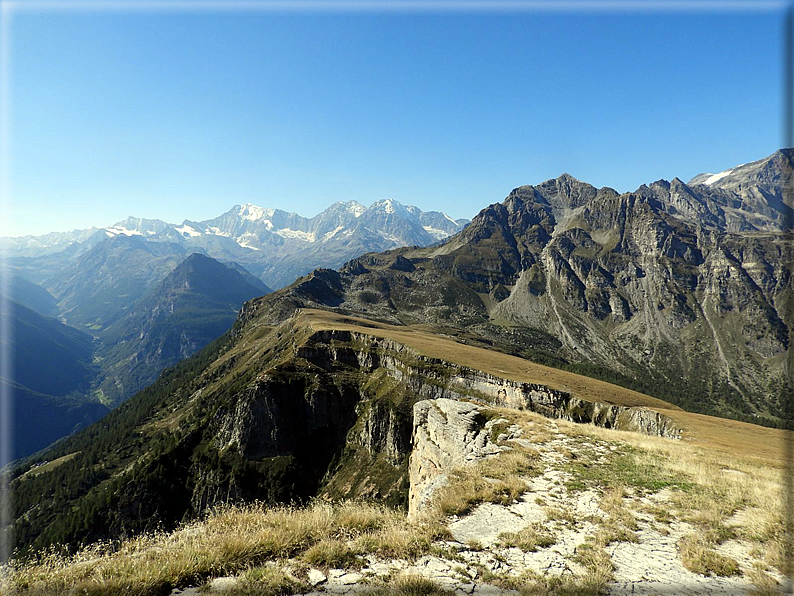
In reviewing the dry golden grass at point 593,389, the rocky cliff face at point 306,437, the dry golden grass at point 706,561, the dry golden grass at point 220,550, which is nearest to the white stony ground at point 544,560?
the dry golden grass at point 706,561

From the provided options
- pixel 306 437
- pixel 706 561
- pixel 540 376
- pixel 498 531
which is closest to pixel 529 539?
pixel 498 531

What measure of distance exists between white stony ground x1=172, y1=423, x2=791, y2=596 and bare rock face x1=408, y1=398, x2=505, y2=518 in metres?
7.42

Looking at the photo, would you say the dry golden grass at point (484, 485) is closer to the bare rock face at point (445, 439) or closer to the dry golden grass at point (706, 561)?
the bare rock face at point (445, 439)

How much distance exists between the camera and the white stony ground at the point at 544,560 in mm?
8133

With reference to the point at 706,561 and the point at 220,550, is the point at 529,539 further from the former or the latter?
the point at 220,550

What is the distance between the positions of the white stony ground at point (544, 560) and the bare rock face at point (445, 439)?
7.42 meters

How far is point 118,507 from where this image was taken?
108625 millimetres

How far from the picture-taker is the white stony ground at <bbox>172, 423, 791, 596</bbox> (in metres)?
8.13

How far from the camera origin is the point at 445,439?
1126 inches

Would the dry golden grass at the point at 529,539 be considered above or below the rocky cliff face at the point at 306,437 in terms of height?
above

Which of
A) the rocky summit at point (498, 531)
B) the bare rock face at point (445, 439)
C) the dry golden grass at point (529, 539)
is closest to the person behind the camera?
the rocky summit at point (498, 531)

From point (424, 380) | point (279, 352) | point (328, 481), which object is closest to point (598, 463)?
point (424, 380)

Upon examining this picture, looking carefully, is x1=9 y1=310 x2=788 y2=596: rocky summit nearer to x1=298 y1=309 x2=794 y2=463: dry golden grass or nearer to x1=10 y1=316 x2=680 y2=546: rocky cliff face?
x1=298 y1=309 x2=794 y2=463: dry golden grass

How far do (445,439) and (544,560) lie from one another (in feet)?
64.2
